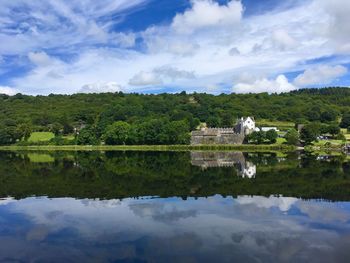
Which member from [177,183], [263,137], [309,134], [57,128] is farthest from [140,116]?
[177,183]

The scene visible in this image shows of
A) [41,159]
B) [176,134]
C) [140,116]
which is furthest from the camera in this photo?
[140,116]

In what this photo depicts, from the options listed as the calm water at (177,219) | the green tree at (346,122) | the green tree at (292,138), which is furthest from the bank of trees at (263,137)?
the calm water at (177,219)

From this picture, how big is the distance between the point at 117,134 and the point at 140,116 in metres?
39.0

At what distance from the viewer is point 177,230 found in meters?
19.8

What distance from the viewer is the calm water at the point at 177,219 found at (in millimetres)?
16516

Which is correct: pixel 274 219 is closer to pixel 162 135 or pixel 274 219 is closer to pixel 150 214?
pixel 150 214

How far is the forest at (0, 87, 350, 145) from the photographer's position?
109 meters

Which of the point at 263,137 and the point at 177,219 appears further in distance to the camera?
the point at 263,137

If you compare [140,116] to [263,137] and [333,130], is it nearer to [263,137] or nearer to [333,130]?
[263,137]

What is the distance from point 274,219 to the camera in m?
21.9

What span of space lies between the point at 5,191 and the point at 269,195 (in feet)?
67.4

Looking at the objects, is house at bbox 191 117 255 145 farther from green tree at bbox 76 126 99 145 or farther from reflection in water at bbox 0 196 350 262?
reflection in water at bbox 0 196 350 262

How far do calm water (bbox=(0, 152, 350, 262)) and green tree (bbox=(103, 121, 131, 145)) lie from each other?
71721mm

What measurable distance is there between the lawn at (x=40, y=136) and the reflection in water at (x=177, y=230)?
101462 millimetres
